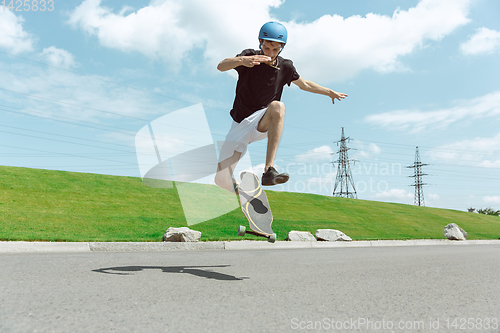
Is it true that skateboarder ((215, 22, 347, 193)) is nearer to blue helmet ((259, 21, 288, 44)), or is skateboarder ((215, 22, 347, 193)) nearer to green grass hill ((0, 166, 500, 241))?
blue helmet ((259, 21, 288, 44))

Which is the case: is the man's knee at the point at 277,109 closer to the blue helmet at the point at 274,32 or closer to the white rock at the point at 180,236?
the blue helmet at the point at 274,32

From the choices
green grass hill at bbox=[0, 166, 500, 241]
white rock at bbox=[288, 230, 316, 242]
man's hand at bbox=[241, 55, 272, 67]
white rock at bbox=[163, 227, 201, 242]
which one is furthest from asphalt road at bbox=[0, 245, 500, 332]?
white rock at bbox=[288, 230, 316, 242]

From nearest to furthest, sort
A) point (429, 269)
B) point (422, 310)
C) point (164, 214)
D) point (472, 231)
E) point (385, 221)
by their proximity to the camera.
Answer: point (422, 310), point (429, 269), point (164, 214), point (385, 221), point (472, 231)

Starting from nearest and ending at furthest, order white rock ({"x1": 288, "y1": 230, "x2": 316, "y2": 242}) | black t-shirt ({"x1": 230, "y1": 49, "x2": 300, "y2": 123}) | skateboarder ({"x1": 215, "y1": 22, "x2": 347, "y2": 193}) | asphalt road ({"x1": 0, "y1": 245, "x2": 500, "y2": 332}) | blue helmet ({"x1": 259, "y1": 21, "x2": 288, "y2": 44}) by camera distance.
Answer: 1. asphalt road ({"x1": 0, "y1": 245, "x2": 500, "y2": 332})
2. blue helmet ({"x1": 259, "y1": 21, "x2": 288, "y2": 44})
3. skateboarder ({"x1": 215, "y1": 22, "x2": 347, "y2": 193})
4. black t-shirt ({"x1": 230, "y1": 49, "x2": 300, "y2": 123})
5. white rock ({"x1": 288, "y1": 230, "x2": 316, "y2": 242})

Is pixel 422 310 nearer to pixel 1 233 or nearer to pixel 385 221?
pixel 1 233

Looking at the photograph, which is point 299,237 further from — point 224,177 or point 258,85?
point 258,85

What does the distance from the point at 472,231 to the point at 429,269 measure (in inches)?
897

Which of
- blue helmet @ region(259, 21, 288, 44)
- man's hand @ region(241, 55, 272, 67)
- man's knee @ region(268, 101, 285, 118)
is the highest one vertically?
blue helmet @ region(259, 21, 288, 44)

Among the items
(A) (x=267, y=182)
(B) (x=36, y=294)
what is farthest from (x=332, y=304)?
(B) (x=36, y=294)

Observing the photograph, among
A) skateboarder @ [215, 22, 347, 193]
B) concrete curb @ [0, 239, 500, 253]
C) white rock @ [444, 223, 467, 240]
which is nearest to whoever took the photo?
skateboarder @ [215, 22, 347, 193]

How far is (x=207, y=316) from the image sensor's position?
2537 mm

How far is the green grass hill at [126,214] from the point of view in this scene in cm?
1084

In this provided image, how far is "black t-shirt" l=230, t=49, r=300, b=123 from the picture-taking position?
470cm

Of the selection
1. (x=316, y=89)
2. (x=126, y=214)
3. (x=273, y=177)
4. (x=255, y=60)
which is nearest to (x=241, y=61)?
(x=255, y=60)
